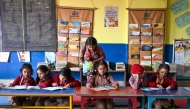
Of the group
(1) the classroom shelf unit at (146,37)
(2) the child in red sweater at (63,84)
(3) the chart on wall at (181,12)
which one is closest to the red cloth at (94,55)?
(2) the child in red sweater at (63,84)

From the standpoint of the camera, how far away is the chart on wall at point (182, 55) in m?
5.38

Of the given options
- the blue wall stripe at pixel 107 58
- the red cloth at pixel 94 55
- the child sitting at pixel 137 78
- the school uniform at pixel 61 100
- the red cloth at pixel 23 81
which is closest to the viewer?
the child sitting at pixel 137 78

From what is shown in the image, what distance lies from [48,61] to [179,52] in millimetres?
3392

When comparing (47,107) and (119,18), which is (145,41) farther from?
(47,107)

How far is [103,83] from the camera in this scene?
3264 millimetres

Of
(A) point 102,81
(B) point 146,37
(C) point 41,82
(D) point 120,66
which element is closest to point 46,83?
(C) point 41,82

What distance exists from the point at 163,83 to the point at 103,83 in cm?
92

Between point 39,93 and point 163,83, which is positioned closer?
point 39,93

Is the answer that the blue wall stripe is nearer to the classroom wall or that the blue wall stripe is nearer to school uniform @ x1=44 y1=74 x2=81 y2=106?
the classroom wall

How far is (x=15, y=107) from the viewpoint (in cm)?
Answer: 304

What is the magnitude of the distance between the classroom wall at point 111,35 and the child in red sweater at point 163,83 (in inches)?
85.8

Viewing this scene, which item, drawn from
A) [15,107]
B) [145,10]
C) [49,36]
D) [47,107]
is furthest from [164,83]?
[49,36]

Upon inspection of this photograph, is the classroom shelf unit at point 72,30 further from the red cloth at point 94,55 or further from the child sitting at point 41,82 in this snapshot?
the child sitting at point 41,82

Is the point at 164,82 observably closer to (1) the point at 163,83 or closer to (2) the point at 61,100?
(1) the point at 163,83
